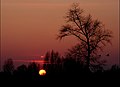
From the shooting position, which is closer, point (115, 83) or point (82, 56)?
point (115, 83)

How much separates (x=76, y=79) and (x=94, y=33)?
14.3m

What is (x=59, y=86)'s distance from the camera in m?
27.2

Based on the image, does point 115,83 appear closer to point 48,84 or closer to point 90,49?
point 48,84

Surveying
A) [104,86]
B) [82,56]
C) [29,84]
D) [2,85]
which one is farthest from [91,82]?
[82,56]

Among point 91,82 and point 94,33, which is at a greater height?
point 94,33

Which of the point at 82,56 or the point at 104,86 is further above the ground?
the point at 82,56

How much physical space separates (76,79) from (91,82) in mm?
1570

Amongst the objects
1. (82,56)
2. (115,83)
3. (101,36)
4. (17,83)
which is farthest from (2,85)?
(101,36)

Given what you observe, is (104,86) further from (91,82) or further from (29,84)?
(29,84)

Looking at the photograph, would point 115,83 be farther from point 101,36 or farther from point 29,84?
point 101,36

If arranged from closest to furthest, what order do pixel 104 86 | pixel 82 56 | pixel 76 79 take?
pixel 104 86, pixel 76 79, pixel 82 56

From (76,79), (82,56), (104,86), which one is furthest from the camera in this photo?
(82,56)

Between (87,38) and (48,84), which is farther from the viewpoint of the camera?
(87,38)

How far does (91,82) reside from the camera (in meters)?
27.8
